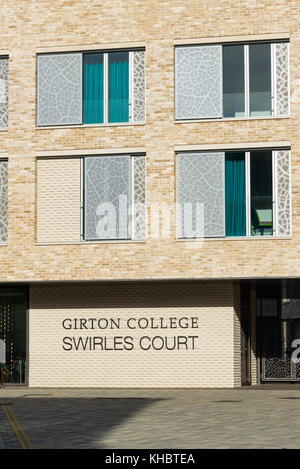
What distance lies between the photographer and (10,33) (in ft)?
94.5

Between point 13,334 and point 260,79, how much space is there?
36.7ft

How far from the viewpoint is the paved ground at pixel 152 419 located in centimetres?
1361

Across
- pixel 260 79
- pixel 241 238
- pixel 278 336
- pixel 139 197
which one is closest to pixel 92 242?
pixel 139 197

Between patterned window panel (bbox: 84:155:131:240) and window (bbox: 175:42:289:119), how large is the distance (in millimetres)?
2412

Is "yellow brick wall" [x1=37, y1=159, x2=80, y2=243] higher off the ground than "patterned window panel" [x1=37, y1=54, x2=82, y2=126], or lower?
lower

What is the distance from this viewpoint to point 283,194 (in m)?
26.7

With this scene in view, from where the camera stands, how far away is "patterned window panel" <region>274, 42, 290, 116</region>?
88.4 feet

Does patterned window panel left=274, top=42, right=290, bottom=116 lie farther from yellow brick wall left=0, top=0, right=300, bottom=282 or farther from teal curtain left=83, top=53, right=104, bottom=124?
teal curtain left=83, top=53, right=104, bottom=124

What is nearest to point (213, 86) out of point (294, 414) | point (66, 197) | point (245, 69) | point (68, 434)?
point (245, 69)

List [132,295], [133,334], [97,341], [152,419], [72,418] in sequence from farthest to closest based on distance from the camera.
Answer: [97,341] → [132,295] → [133,334] → [72,418] → [152,419]

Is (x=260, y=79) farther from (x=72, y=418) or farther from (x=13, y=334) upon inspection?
(x=72, y=418)

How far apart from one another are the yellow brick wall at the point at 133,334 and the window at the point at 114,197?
2195mm

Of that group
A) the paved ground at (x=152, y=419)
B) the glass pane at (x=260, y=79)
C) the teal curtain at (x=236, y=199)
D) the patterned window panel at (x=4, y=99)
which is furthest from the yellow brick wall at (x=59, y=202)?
the glass pane at (x=260, y=79)

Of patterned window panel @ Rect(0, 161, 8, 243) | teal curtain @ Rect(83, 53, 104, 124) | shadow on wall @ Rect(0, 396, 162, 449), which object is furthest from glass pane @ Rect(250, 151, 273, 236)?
patterned window panel @ Rect(0, 161, 8, 243)
